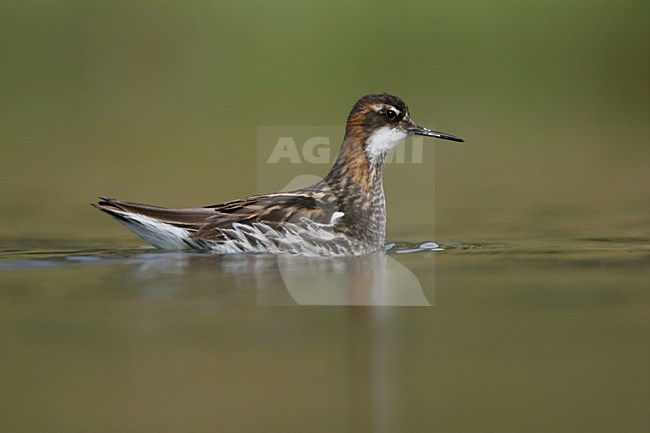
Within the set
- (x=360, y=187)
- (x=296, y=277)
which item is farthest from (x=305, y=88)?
(x=296, y=277)

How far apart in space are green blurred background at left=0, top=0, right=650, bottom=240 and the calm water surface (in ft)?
15.1

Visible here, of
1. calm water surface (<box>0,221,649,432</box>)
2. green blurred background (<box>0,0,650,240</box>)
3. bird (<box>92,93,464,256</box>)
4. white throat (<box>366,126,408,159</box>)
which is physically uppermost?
green blurred background (<box>0,0,650,240</box>)

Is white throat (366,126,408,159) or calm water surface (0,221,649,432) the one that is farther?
white throat (366,126,408,159)

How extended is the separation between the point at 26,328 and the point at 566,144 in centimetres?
1237

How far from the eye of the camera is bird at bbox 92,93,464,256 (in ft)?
41.6

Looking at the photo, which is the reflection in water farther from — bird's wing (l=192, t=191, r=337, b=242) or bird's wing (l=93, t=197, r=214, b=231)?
bird's wing (l=93, t=197, r=214, b=231)

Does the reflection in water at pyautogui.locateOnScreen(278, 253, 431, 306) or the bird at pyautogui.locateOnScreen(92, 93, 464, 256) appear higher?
the bird at pyautogui.locateOnScreen(92, 93, 464, 256)

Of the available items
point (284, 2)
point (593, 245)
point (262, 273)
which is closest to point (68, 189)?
point (262, 273)

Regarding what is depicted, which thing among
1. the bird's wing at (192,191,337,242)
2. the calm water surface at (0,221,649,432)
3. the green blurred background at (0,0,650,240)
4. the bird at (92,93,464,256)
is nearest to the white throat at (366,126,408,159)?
the bird at (92,93,464,256)

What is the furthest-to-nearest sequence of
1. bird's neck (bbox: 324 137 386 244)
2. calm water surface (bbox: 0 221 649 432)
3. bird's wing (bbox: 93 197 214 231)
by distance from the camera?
1. bird's neck (bbox: 324 137 386 244)
2. bird's wing (bbox: 93 197 214 231)
3. calm water surface (bbox: 0 221 649 432)

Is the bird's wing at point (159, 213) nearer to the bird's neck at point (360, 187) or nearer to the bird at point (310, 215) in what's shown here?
the bird at point (310, 215)

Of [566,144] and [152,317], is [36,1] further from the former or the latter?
[152,317]

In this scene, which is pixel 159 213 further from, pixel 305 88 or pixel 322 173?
pixel 305 88

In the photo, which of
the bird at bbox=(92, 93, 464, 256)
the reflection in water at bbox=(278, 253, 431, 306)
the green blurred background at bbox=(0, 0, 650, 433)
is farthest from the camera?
the bird at bbox=(92, 93, 464, 256)
